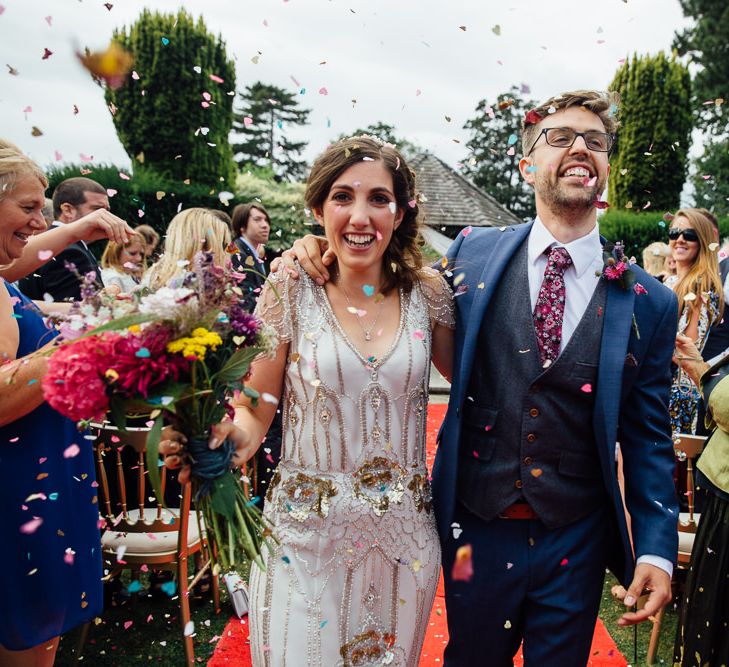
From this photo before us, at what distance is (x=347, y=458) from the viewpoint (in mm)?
2174

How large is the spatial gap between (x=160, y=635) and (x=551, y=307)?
2986mm

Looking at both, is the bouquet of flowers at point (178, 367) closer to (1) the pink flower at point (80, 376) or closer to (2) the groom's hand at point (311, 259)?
(1) the pink flower at point (80, 376)

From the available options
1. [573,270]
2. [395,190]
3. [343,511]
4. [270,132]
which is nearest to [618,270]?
[573,270]

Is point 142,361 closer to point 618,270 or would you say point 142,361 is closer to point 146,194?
point 618,270

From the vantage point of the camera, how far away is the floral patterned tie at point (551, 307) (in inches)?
86.0

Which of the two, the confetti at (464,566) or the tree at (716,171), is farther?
the tree at (716,171)

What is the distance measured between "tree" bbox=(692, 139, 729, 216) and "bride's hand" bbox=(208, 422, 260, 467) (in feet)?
83.7

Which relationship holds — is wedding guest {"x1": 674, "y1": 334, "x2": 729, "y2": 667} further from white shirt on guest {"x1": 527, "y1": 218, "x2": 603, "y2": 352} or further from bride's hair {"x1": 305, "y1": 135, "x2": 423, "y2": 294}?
bride's hair {"x1": 305, "y1": 135, "x2": 423, "y2": 294}

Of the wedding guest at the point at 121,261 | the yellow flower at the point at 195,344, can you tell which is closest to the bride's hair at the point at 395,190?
the yellow flower at the point at 195,344

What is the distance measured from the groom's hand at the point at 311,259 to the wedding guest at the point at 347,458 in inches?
2.1

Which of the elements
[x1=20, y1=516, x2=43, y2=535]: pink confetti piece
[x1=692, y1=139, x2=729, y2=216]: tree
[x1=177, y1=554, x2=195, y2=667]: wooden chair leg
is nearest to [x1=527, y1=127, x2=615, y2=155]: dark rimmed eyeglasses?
[x1=20, y1=516, x2=43, y2=535]: pink confetti piece

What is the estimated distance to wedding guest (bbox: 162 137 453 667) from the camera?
213 cm

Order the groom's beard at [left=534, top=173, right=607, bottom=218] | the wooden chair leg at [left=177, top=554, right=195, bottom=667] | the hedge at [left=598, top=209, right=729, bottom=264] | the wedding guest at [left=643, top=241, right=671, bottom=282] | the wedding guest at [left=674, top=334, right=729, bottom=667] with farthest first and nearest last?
1. the hedge at [left=598, top=209, right=729, bottom=264]
2. the wedding guest at [left=643, top=241, right=671, bottom=282]
3. the wooden chair leg at [left=177, top=554, right=195, bottom=667]
4. the wedding guest at [left=674, top=334, right=729, bottom=667]
5. the groom's beard at [left=534, top=173, right=607, bottom=218]

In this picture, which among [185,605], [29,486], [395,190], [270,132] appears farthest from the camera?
[270,132]
